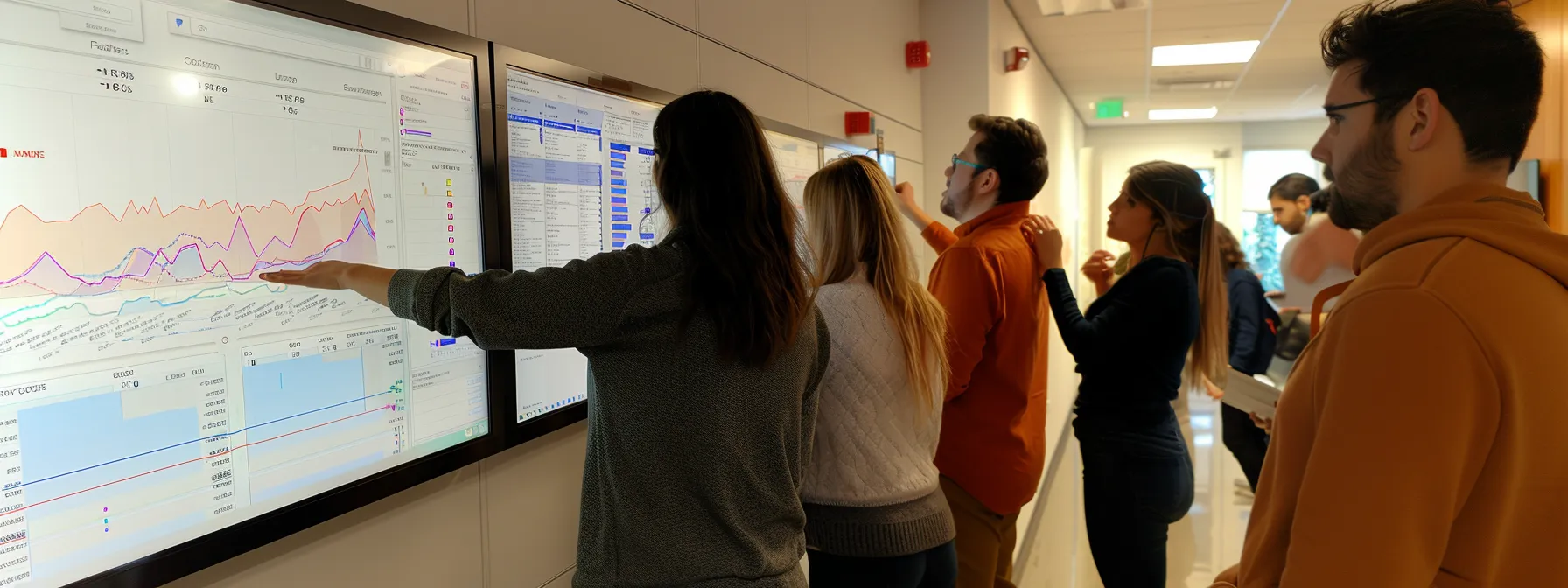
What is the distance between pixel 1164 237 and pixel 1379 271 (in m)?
1.41

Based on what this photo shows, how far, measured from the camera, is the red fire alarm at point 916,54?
11.3 feet

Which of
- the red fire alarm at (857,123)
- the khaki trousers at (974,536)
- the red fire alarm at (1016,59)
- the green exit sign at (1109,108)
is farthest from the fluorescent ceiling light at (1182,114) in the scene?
the khaki trousers at (974,536)

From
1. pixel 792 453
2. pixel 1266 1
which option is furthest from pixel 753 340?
pixel 1266 1

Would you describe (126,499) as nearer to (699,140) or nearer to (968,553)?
(699,140)

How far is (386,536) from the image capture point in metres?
1.15

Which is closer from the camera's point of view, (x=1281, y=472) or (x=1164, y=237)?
(x=1281, y=472)

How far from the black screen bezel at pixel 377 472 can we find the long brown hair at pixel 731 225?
0.32 metres

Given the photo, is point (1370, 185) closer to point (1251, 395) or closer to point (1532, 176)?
point (1251, 395)

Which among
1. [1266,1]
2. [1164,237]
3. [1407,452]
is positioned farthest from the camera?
[1266,1]

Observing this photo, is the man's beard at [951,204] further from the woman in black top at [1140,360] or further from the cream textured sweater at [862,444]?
the cream textured sweater at [862,444]

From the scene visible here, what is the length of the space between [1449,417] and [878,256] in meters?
0.89

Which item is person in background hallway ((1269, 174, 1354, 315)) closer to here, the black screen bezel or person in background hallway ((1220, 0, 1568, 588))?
person in background hallway ((1220, 0, 1568, 588))

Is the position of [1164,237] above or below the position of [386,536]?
above

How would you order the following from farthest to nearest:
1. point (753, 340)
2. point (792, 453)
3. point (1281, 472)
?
point (792, 453)
point (753, 340)
point (1281, 472)
